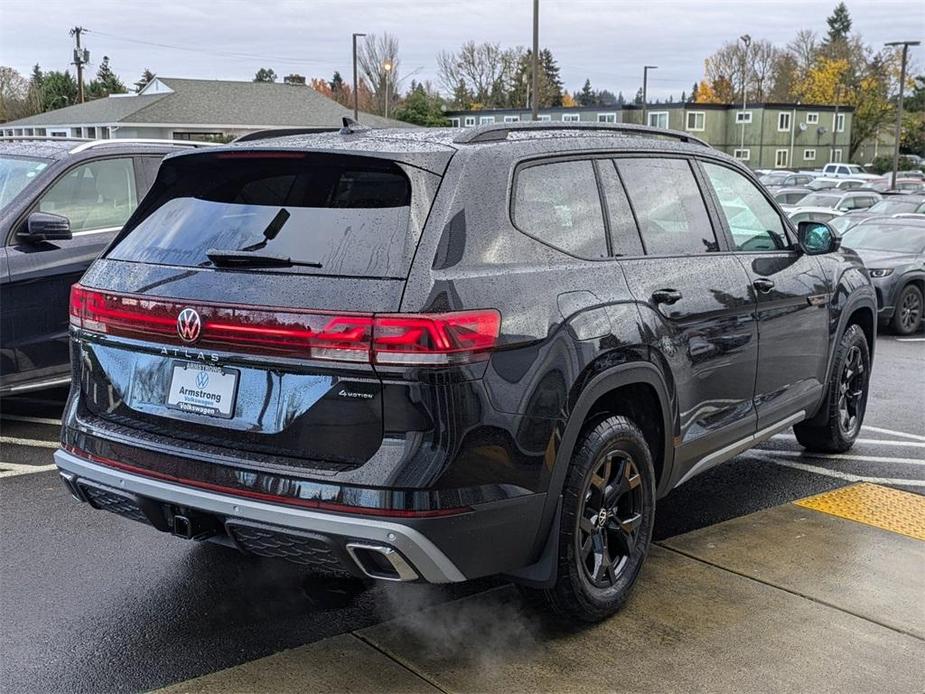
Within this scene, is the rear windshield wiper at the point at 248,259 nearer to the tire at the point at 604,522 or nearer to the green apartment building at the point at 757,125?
the tire at the point at 604,522

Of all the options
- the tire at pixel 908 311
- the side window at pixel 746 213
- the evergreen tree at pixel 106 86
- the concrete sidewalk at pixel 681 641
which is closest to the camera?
the concrete sidewalk at pixel 681 641

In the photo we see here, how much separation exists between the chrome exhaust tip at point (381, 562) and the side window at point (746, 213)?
8.66ft

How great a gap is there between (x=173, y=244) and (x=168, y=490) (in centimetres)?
92

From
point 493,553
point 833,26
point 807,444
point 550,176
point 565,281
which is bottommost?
point 807,444

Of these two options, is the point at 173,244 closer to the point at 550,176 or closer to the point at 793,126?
the point at 550,176

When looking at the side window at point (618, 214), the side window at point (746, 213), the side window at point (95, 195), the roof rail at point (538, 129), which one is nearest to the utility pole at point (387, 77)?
the side window at point (95, 195)

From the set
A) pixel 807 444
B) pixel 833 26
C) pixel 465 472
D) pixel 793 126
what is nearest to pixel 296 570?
pixel 465 472

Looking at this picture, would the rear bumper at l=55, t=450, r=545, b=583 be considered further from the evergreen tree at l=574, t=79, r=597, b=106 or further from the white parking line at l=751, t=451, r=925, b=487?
the evergreen tree at l=574, t=79, r=597, b=106

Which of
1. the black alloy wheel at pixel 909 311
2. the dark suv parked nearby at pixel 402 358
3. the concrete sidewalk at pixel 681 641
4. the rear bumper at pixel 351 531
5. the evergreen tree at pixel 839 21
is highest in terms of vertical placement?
the evergreen tree at pixel 839 21

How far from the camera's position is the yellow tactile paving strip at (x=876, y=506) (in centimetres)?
527

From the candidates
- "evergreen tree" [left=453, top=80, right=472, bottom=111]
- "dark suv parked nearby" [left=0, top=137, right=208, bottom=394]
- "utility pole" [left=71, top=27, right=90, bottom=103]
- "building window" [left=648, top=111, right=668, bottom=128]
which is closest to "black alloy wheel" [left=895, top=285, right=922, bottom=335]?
"dark suv parked nearby" [left=0, top=137, right=208, bottom=394]

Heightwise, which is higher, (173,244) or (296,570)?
(173,244)

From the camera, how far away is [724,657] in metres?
3.71

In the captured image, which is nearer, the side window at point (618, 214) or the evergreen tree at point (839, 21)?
the side window at point (618, 214)
